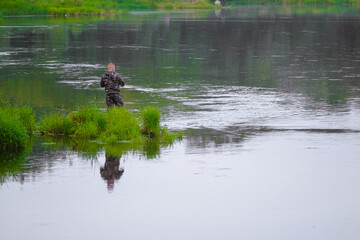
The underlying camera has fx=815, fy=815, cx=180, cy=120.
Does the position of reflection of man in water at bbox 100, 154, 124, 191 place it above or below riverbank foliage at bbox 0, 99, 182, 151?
below

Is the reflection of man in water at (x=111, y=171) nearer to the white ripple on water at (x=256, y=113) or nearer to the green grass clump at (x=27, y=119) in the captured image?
the green grass clump at (x=27, y=119)

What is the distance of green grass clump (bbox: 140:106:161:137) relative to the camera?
Answer: 55.3 feet

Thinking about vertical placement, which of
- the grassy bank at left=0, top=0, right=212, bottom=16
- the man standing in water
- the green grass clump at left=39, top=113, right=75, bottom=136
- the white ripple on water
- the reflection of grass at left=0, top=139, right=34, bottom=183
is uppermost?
the grassy bank at left=0, top=0, right=212, bottom=16

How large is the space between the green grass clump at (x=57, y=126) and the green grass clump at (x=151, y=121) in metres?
1.50

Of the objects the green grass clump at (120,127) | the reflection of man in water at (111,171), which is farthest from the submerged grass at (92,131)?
the reflection of man in water at (111,171)

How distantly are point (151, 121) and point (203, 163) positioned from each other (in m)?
2.85

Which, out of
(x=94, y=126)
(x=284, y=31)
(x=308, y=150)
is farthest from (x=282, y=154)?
(x=284, y=31)

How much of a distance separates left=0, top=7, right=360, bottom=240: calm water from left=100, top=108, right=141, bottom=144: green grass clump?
567mm

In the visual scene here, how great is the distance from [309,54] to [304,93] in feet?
51.1

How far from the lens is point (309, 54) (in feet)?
131

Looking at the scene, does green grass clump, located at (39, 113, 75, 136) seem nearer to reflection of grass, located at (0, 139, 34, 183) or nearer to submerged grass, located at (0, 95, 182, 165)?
submerged grass, located at (0, 95, 182, 165)

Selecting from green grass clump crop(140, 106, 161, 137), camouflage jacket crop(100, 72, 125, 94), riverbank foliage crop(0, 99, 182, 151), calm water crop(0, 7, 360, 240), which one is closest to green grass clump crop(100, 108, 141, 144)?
riverbank foliage crop(0, 99, 182, 151)

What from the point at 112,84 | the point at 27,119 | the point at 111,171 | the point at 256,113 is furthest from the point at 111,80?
the point at 256,113

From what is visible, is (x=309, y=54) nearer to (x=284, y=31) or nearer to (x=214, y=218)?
(x=284, y=31)
